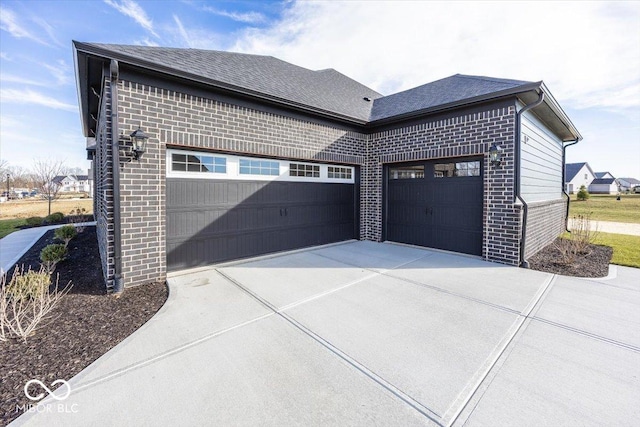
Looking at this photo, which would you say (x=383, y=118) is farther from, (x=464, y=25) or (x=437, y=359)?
(x=437, y=359)

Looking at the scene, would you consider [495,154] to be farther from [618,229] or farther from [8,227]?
[8,227]

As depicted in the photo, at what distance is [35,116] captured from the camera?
18.3m

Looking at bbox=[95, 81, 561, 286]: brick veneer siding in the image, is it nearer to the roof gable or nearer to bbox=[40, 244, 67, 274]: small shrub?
bbox=[40, 244, 67, 274]: small shrub

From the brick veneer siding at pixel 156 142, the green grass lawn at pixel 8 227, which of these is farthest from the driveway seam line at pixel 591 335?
the green grass lawn at pixel 8 227

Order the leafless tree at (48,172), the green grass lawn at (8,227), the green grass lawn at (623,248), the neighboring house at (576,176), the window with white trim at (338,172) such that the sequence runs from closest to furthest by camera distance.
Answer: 1. the green grass lawn at (623,248)
2. the window with white trim at (338,172)
3. the green grass lawn at (8,227)
4. the leafless tree at (48,172)
5. the neighboring house at (576,176)

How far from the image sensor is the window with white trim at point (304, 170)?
7.00 m

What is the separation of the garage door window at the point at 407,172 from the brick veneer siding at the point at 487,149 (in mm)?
376

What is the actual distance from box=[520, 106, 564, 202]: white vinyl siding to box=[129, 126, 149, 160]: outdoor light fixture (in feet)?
24.3

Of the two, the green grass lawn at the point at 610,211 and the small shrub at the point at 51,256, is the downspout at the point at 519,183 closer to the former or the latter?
the green grass lawn at the point at 610,211

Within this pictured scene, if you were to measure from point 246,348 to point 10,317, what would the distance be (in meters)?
3.28

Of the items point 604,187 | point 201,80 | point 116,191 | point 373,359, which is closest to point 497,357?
point 373,359

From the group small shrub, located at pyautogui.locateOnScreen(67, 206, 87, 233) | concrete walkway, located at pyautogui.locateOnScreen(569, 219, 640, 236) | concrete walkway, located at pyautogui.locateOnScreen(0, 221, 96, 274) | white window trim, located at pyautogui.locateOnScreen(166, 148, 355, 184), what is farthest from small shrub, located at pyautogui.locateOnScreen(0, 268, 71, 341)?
concrete walkway, located at pyautogui.locateOnScreen(569, 219, 640, 236)

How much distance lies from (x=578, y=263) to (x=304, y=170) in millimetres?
6662

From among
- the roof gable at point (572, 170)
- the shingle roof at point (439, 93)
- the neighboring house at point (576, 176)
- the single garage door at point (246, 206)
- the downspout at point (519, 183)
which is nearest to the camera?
the single garage door at point (246, 206)
